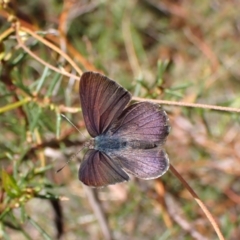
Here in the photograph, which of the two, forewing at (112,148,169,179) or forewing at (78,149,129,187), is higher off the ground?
forewing at (78,149,129,187)

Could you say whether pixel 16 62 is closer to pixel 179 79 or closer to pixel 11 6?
pixel 11 6

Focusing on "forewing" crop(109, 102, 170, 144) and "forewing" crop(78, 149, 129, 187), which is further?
"forewing" crop(109, 102, 170, 144)

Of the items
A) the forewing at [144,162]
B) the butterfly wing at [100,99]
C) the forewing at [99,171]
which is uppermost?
the butterfly wing at [100,99]

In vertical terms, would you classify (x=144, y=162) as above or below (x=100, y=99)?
below

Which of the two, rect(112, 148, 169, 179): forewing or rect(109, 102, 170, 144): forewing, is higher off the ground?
rect(109, 102, 170, 144): forewing

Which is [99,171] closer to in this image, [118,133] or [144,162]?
[144,162]

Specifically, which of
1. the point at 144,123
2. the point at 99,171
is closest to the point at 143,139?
the point at 144,123

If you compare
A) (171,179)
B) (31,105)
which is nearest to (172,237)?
(171,179)

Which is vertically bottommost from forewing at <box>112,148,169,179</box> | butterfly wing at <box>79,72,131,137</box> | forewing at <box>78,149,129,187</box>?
forewing at <box>112,148,169,179</box>

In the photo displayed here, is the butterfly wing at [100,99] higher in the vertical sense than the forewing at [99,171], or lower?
higher
